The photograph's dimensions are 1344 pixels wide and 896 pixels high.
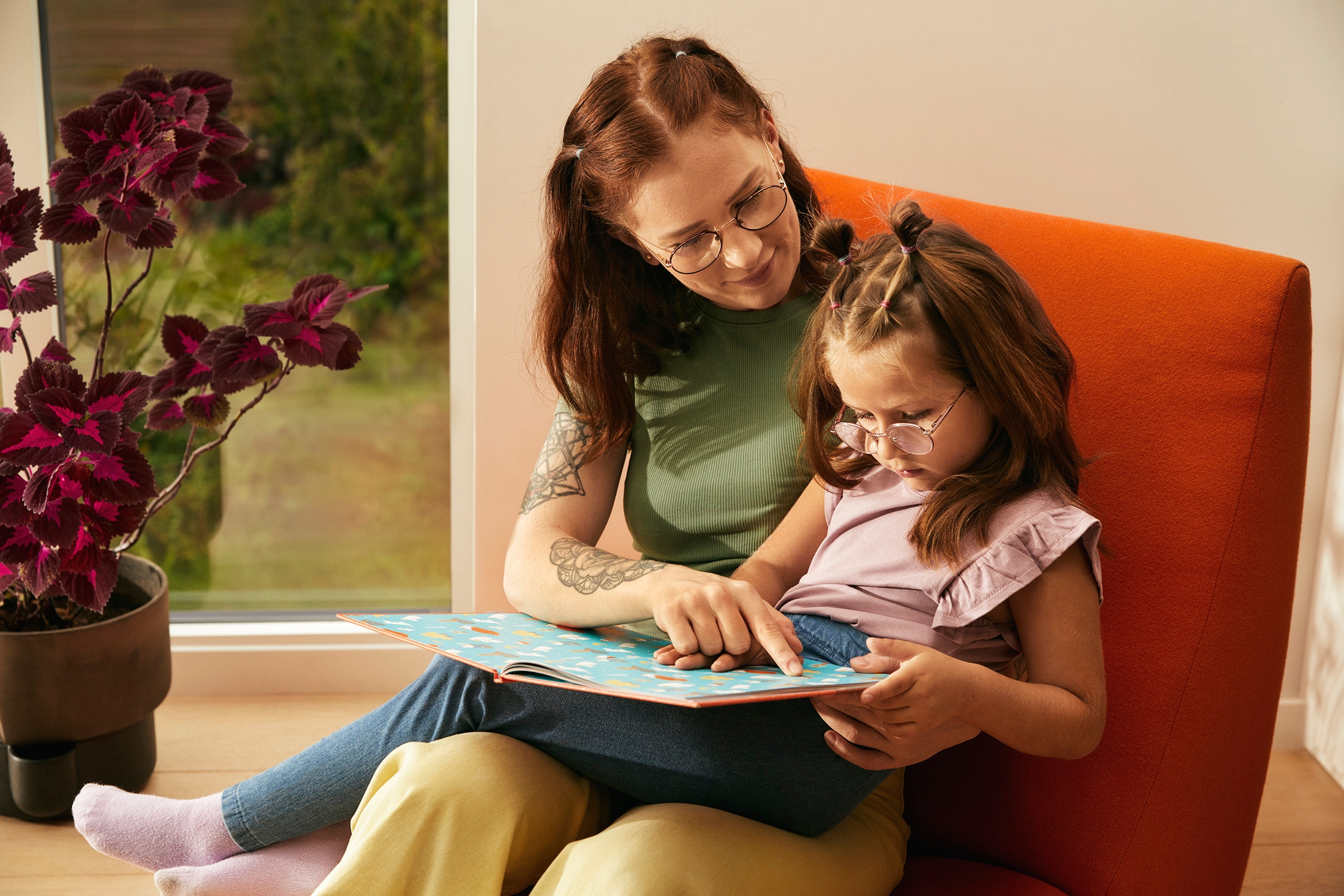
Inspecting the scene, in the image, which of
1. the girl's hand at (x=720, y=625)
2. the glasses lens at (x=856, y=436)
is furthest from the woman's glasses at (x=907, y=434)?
the girl's hand at (x=720, y=625)

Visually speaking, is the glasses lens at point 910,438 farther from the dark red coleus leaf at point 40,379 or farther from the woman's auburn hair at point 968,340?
the dark red coleus leaf at point 40,379

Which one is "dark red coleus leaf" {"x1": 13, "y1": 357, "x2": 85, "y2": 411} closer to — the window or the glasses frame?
the window

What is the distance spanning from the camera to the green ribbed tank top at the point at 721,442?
1.29m

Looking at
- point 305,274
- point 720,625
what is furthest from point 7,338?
point 720,625

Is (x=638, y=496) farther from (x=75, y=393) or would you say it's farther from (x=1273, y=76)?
(x=1273, y=76)

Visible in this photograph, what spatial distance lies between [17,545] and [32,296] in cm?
33

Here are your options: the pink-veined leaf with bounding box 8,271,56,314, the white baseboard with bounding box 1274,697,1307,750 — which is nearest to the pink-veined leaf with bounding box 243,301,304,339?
the pink-veined leaf with bounding box 8,271,56,314

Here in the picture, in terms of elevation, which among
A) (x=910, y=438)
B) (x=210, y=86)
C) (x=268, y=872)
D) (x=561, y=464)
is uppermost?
(x=210, y=86)

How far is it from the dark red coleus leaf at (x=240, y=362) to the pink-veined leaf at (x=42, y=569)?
0.31 meters

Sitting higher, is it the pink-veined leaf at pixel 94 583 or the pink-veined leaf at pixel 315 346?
the pink-veined leaf at pixel 315 346

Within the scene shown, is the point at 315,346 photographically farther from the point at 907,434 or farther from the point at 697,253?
the point at 907,434

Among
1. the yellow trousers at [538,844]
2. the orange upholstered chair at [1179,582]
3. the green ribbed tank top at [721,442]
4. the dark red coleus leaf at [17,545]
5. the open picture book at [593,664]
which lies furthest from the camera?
the dark red coleus leaf at [17,545]

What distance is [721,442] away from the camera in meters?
1.32

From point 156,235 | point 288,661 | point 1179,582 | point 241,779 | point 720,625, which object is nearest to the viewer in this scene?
point 720,625
